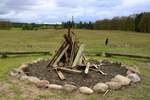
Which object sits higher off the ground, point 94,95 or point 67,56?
point 67,56

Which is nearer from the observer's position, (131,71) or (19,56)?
(131,71)

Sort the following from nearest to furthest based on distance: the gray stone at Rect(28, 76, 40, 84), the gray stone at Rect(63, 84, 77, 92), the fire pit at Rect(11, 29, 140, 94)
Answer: the gray stone at Rect(63, 84, 77, 92) < the fire pit at Rect(11, 29, 140, 94) < the gray stone at Rect(28, 76, 40, 84)

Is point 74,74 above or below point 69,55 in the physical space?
below

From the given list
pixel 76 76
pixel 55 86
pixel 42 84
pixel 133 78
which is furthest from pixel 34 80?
pixel 133 78

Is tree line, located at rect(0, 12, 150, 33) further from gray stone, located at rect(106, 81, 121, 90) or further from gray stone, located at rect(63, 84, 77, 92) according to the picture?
gray stone, located at rect(63, 84, 77, 92)

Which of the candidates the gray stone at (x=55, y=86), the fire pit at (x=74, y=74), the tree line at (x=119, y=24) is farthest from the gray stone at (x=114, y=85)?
the tree line at (x=119, y=24)

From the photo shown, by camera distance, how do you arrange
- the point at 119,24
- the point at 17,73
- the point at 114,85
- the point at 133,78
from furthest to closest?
1. the point at 119,24
2. the point at 17,73
3. the point at 133,78
4. the point at 114,85

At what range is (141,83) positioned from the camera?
998 cm

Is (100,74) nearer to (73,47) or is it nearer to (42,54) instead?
(73,47)

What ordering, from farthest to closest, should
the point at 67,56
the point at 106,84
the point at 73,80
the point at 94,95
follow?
1. the point at 67,56
2. the point at 73,80
3. the point at 106,84
4. the point at 94,95

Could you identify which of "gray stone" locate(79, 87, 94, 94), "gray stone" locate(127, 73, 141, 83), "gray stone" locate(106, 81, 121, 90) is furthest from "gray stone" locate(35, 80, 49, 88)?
"gray stone" locate(127, 73, 141, 83)

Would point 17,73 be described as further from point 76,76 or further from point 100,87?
point 100,87

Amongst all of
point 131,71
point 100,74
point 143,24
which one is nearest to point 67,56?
point 100,74

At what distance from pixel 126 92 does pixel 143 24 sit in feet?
137
